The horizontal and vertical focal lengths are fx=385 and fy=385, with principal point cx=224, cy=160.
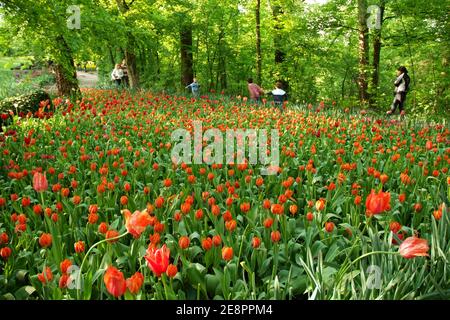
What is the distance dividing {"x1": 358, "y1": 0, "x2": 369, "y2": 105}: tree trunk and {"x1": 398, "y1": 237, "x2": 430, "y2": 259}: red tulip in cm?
1048

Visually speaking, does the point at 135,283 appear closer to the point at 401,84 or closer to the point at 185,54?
the point at 401,84

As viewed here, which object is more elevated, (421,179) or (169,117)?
(169,117)

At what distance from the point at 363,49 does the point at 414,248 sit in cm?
1116

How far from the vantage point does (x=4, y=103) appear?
8.30 meters

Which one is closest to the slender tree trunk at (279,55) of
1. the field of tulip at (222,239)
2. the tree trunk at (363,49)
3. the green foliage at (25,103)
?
the tree trunk at (363,49)

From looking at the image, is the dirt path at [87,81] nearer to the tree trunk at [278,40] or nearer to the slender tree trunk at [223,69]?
the slender tree trunk at [223,69]

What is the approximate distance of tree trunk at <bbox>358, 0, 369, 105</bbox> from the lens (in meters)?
11.2

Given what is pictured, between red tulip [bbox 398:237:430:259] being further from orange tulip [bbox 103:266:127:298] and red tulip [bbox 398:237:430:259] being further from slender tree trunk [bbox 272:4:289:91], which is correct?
slender tree trunk [bbox 272:4:289:91]

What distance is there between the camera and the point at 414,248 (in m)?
1.56

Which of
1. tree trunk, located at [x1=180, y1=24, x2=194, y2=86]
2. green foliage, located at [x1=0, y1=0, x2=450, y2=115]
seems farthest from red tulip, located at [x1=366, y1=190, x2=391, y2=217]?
tree trunk, located at [x1=180, y1=24, x2=194, y2=86]

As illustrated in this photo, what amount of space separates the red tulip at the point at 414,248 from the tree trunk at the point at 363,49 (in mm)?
10485
